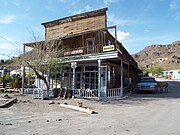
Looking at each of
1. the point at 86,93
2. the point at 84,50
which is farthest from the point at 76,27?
the point at 86,93

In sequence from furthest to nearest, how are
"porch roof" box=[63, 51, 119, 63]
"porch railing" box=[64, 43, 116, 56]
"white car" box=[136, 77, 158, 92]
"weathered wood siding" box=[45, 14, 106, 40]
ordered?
"white car" box=[136, 77, 158, 92]
"porch railing" box=[64, 43, 116, 56]
"weathered wood siding" box=[45, 14, 106, 40]
"porch roof" box=[63, 51, 119, 63]

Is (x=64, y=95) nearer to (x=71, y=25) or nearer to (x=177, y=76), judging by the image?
(x=71, y=25)

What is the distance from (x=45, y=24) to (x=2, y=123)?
16244 mm

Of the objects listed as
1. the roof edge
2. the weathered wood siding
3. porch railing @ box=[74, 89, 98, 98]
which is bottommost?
porch railing @ box=[74, 89, 98, 98]

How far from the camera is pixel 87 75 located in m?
20.1

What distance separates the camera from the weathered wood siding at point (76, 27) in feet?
58.5

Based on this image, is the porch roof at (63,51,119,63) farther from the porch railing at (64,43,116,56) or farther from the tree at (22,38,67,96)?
the porch railing at (64,43,116,56)

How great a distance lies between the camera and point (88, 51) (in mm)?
19094

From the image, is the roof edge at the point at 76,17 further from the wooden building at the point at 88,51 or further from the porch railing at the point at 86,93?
the porch railing at the point at 86,93

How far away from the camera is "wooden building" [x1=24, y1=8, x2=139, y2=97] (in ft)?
56.6

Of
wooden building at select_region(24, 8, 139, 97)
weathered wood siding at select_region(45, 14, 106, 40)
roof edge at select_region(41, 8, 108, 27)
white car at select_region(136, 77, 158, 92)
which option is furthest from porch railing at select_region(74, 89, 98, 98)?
roof edge at select_region(41, 8, 108, 27)

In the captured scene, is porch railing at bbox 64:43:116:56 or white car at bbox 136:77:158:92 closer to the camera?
porch railing at bbox 64:43:116:56

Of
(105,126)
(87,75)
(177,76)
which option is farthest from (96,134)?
(177,76)

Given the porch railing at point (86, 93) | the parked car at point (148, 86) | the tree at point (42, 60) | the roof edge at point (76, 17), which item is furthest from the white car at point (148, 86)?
the tree at point (42, 60)
